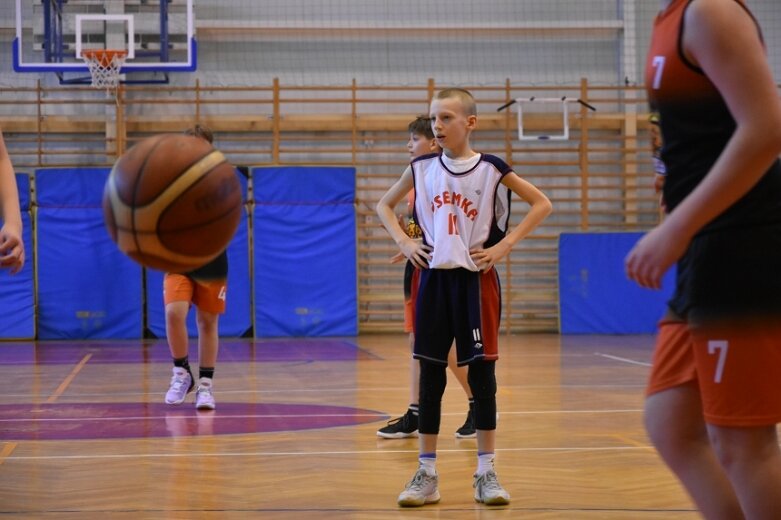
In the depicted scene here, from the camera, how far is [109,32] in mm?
Answer: 13133

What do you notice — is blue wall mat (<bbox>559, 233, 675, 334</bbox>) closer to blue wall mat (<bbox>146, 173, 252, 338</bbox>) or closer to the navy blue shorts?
blue wall mat (<bbox>146, 173, 252, 338</bbox>)

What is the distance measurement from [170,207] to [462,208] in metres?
1.32

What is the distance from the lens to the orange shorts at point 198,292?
233 inches

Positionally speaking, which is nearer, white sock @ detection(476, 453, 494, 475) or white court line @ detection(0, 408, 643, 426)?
white sock @ detection(476, 453, 494, 475)

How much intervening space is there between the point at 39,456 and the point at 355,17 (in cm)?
1039

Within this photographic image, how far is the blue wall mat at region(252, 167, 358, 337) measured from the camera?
12.3 metres

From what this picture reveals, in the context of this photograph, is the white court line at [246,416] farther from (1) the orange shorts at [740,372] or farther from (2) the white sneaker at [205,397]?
(1) the orange shorts at [740,372]

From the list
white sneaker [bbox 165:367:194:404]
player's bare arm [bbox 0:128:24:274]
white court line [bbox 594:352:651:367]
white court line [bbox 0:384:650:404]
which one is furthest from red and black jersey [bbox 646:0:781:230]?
white court line [bbox 594:352:651:367]

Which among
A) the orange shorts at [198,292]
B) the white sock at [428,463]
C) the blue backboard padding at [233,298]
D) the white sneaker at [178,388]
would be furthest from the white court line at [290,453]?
the blue backboard padding at [233,298]

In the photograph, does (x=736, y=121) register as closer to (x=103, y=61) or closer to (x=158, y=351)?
(x=158, y=351)

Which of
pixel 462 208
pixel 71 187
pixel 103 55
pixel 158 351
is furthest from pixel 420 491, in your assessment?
pixel 71 187

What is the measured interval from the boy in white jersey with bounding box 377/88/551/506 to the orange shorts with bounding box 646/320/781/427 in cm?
167

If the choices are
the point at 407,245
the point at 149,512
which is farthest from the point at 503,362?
the point at 149,512

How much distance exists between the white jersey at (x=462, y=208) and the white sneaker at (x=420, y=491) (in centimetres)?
75
